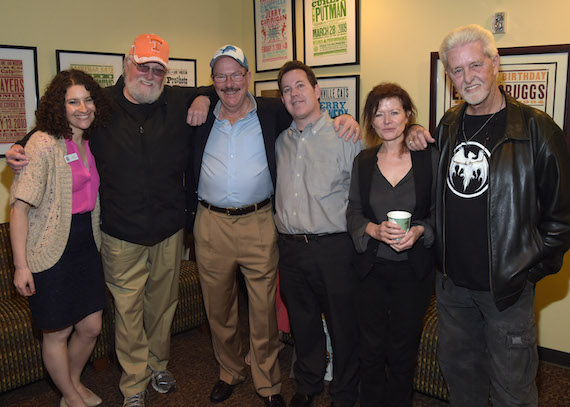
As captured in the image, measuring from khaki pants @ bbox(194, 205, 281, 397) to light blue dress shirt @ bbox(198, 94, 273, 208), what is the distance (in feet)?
0.33

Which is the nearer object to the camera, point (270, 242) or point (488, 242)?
point (488, 242)

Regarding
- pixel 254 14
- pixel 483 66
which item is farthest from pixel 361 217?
pixel 254 14

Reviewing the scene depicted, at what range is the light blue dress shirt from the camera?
99.8 inches

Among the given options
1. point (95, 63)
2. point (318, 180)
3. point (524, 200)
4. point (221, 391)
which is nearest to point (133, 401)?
point (221, 391)

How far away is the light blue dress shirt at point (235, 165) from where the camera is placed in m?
2.54

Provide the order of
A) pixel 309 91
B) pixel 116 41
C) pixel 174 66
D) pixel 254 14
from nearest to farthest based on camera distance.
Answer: pixel 309 91 < pixel 116 41 < pixel 174 66 < pixel 254 14

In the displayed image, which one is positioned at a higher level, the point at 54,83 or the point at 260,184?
the point at 54,83

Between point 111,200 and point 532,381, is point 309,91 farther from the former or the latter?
point 532,381

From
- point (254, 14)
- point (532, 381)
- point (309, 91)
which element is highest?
point (254, 14)

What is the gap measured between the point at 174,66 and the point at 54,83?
1935 mm

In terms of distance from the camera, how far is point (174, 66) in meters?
4.12

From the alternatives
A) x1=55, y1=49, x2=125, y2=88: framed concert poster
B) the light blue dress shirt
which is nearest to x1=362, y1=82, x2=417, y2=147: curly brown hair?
the light blue dress shirt

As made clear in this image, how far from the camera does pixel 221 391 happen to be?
2.78 metres

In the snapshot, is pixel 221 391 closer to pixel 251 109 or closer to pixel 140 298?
pixel 140 298
